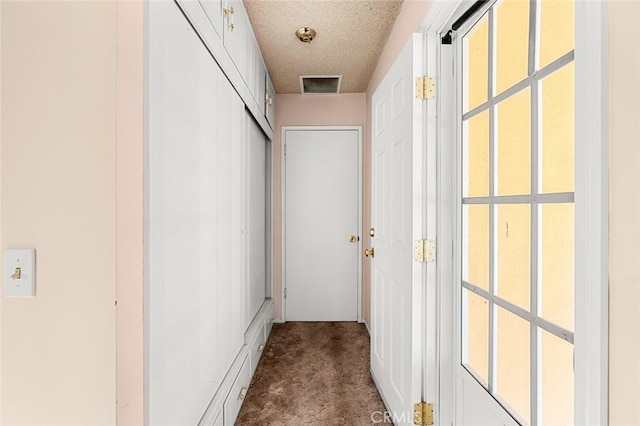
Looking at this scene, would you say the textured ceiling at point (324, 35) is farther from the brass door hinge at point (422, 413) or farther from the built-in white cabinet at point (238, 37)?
the brass door hinge at point (422, 413)

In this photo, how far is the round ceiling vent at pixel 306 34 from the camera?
93.3 inches

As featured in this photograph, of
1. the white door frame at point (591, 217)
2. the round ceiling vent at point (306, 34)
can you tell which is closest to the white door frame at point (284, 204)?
the round ceiling vent at point (306, 34)

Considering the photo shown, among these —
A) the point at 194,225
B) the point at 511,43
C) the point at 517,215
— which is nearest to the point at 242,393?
the point at 194,225

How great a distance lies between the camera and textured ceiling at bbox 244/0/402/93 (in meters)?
2.11

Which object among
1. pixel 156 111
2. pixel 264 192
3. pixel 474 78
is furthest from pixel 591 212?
pixel 264 192

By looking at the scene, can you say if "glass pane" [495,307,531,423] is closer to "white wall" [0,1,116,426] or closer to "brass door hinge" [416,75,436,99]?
"brass door hinge" [416,75,436,99]

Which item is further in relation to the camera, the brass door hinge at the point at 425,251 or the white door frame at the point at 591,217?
the brass door hinge at the point at 425,251

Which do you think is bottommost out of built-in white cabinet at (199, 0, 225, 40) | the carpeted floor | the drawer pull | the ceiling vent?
the carpeted floor

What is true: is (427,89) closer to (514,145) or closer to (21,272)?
(514,145)

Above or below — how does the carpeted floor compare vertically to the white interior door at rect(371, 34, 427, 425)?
below

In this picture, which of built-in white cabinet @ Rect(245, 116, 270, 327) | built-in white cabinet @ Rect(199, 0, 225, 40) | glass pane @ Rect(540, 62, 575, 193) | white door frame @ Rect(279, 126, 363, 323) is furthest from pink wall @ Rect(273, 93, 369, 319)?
glass pane @ Rect(540, 62, 575, 193)

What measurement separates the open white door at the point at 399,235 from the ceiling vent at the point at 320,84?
1124 mm

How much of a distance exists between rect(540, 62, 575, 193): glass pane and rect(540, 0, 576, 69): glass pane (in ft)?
0.18

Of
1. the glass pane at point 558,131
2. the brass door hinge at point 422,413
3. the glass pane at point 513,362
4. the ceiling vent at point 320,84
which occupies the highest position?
the ceiling vent at point 320,84
